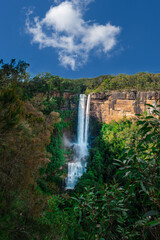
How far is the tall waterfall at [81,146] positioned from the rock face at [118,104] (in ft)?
3.11

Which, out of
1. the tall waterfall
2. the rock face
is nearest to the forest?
the tall waterfall

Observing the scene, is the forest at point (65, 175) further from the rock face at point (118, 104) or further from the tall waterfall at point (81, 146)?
the rock face at point (118, 104)

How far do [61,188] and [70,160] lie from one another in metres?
2.76

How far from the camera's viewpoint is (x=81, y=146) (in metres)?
14.9

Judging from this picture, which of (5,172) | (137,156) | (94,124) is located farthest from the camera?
(94,124)

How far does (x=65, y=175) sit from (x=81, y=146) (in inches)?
161

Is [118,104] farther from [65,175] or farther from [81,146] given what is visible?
[65,175]

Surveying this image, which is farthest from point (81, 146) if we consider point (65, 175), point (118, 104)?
point (118, 104)

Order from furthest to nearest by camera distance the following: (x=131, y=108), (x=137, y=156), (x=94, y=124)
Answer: (x=94, y=124) → (x=131, y=108) → (x=137, y=156)

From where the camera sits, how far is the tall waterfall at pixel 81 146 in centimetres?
1230

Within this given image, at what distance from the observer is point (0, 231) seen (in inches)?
99.8

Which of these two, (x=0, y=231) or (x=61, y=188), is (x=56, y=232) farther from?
(x=61, y=188)

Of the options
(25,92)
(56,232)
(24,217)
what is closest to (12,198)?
(24,217)

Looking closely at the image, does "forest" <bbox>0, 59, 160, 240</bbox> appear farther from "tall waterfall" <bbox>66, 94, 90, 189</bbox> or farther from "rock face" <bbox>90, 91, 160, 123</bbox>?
"rock face" <bbox>90, 91, 160, 123</bbox>
